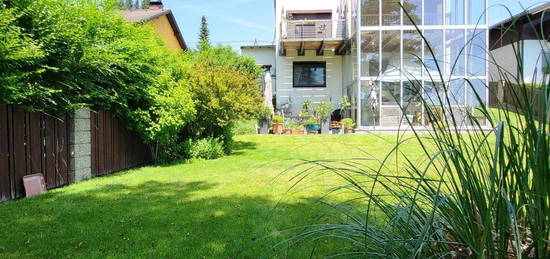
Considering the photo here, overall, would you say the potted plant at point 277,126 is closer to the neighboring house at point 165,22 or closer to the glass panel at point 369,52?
the glass panel at point 369,52

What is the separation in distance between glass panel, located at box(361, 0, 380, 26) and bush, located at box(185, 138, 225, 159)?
9.10m

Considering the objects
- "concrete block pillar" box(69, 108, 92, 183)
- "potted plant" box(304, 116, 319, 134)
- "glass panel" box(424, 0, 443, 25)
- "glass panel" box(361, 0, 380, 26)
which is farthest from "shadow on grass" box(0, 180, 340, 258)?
"glass panel" box(424, 0, 443, 25)

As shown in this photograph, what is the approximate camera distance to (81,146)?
20.3 feet

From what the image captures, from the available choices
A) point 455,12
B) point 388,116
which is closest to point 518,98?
point 388,116

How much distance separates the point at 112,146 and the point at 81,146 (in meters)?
0.96

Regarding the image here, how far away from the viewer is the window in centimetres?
1953

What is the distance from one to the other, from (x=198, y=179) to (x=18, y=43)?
3.20 meters

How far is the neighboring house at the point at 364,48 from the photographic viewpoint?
1420cm

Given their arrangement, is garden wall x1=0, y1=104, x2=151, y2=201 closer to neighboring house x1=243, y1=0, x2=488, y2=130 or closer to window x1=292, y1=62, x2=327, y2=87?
neighboring house x1=243, y1=0, x2=488, y2=130

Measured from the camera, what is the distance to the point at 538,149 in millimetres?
1229

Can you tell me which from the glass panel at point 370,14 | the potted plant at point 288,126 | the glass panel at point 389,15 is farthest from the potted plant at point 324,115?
the glass panel at point 389,15

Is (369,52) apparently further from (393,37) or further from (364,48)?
(393,37)

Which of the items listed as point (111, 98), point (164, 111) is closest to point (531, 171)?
point (111, 98)

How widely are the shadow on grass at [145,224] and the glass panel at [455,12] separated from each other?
13.3m
